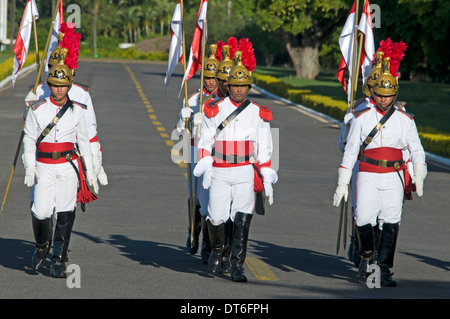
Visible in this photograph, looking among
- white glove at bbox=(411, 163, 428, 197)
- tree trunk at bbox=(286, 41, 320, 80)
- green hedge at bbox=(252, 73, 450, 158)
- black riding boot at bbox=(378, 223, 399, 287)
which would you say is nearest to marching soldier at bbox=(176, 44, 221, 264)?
black riding boot at bbox=(378, 223, 399, 287)

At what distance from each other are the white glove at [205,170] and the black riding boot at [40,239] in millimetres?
1431

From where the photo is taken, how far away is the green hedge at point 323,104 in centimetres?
2170

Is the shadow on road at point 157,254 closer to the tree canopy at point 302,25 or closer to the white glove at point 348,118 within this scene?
the white glove at point 348,118

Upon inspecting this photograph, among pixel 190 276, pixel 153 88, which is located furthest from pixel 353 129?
pixel 153 88

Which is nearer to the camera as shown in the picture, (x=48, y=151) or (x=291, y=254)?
(x=48, y=151)

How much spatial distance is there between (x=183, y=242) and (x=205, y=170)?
2.21 meters

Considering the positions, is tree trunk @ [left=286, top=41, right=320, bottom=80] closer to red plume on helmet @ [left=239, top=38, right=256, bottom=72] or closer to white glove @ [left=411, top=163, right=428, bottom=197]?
red plume on helmet @ [left=239, top=38, right=256, bottom=72]

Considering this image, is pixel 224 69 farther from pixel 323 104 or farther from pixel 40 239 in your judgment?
pixel 323 104

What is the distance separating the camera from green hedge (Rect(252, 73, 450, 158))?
A: 854 inches

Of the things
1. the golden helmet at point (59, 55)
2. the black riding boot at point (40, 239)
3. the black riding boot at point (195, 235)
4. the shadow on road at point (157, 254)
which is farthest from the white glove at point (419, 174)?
the golden helmet at point (59, 55)

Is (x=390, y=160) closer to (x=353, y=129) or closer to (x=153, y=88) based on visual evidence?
(x=353, y=129)

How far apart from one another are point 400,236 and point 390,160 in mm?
3086
